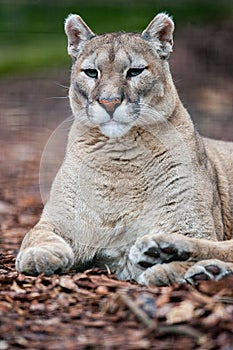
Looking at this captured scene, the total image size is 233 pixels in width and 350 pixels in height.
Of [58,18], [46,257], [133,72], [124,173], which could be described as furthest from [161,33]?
[58,18]

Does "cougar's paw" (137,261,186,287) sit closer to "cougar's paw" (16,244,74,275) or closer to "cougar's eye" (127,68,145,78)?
"cougar's paw" (16,244,74,275)

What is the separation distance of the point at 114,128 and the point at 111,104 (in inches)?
8.4

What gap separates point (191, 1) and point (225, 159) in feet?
43.9

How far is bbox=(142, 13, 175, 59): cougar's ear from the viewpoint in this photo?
7.21 meters

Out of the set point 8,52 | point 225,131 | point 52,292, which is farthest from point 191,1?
point 52,292

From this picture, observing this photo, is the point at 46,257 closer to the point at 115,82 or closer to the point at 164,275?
the point at 164,275

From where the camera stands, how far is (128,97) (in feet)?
21.8

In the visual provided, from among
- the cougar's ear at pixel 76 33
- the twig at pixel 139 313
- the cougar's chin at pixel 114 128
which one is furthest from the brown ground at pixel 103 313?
the cougar's chin at pixel 114 128

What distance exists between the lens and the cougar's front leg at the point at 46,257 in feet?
21.1

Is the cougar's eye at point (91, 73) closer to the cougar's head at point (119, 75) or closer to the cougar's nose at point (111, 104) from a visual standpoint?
the cougar's head at point (119, 75)

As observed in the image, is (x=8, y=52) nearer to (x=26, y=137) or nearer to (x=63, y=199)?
(x=26, y=137)

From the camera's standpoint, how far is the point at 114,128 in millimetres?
6664

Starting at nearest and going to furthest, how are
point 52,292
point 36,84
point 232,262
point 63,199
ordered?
point 52,292
point 232,262
point 63,199
point 36,84

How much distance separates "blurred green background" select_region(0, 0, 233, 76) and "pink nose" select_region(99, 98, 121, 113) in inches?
517
